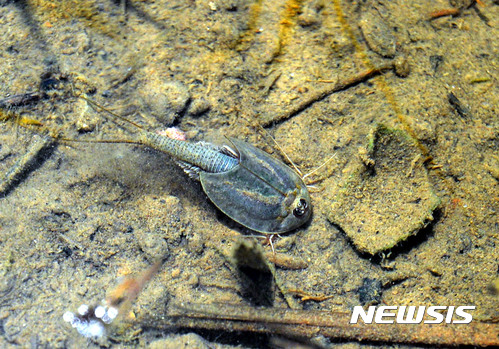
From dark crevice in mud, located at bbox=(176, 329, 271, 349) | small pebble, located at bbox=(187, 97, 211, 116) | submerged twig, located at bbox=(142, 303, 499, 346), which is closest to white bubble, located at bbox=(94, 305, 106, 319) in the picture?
submerged twig, located at bbox=(142, 303, 499, 346)

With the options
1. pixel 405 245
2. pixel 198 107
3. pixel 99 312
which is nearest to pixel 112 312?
pixel 99 312

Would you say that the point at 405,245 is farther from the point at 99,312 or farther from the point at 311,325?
the point at 99,312

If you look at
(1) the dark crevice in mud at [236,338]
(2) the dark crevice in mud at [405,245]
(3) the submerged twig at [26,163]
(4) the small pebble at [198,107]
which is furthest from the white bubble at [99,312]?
(2) the dark crevice in mud at [405,245]

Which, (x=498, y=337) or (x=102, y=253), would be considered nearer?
(x=498, y=337)

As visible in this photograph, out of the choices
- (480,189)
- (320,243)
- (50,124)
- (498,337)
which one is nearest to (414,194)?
(480,189)

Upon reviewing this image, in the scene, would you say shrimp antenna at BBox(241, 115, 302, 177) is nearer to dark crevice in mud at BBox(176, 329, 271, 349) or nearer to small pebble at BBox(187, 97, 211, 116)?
small pebble at BBox(187, 97, 211, 116)

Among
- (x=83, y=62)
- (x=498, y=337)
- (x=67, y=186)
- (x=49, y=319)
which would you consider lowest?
(x=49, y=319)

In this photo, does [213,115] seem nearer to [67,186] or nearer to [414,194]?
[67,186]
